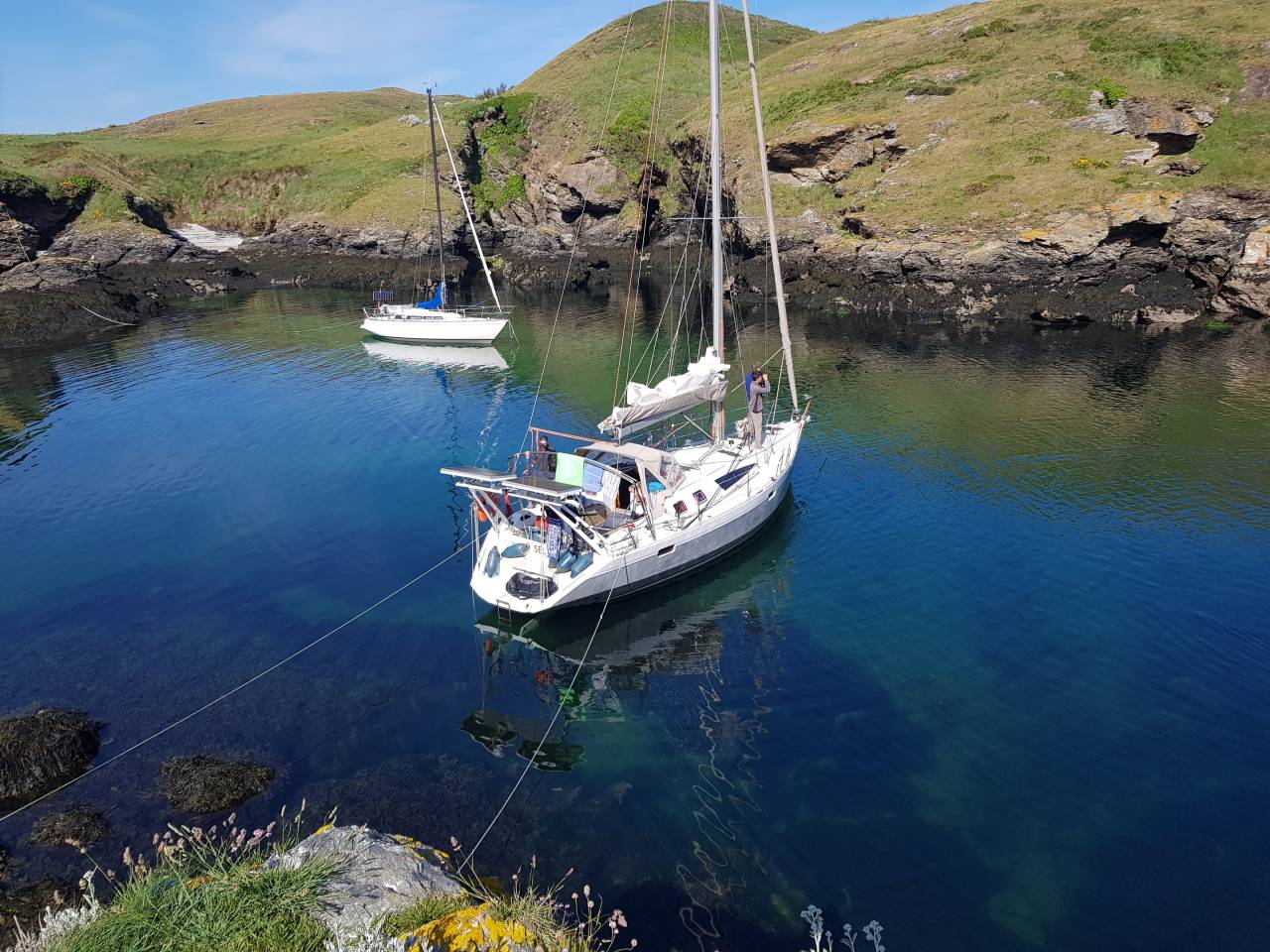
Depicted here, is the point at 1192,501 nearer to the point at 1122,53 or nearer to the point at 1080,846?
the point at 1080,846

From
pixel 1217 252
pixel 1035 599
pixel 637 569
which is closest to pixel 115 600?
pixel 637 569

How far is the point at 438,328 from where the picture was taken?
5925cm

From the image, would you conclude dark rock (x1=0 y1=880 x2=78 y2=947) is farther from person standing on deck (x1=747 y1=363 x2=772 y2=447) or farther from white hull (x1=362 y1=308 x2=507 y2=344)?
white hull (x1=362 y1=308 x2=507 y2=344)

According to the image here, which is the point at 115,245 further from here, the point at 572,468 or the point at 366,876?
the point at 366,876

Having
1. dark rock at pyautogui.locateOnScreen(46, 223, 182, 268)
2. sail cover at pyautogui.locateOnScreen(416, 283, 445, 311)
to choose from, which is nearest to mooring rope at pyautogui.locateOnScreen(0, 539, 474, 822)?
sail cover at pyautogui.locateOnScreen(416, 283, 445, 311)

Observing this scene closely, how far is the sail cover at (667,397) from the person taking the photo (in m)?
23.1

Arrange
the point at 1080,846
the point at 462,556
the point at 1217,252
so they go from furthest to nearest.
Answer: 1. the point at 1217,252
2. the point at 462,556
3. the point at 1080,846

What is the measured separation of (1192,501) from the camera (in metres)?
26.9

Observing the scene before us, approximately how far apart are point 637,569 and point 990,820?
10.9 meters

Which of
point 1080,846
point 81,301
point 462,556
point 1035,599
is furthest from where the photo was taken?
point 81,301

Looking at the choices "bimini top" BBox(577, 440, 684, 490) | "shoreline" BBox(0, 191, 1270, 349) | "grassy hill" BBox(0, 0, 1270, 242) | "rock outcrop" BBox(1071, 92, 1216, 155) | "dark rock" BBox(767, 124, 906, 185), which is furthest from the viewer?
"dark rock" BBox(767, 124, 906, 185)

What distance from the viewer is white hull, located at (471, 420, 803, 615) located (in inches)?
821

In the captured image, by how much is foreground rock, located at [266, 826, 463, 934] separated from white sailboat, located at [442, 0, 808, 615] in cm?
1002

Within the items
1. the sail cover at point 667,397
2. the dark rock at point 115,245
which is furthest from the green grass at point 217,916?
the dark rock at point 115,245
